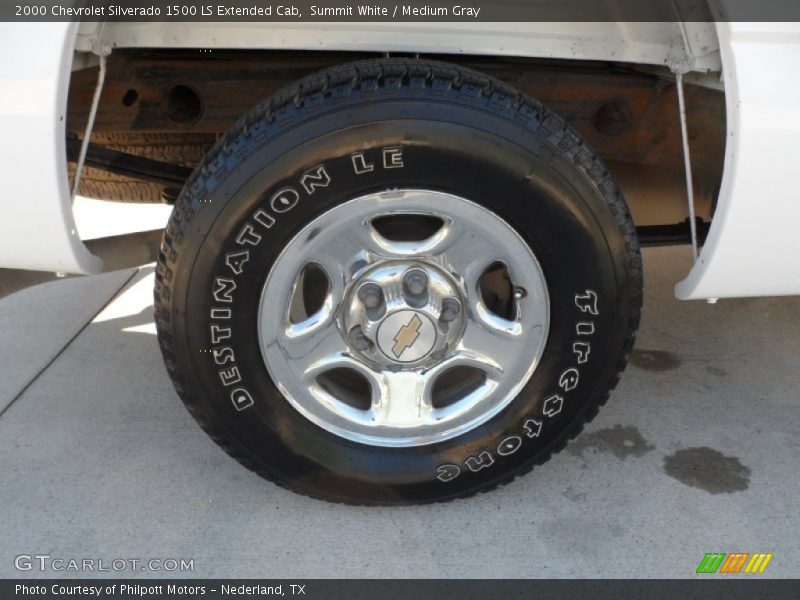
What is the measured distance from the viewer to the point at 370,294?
1.95 metres

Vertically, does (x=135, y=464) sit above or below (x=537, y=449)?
below

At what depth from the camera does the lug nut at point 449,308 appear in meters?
1.97

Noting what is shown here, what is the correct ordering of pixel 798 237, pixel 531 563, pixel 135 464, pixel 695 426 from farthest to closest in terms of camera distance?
pixel 695 426 < pixel 135 464 < pixel 531 563 < pixel 798 237

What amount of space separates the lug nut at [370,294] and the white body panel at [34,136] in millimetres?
717

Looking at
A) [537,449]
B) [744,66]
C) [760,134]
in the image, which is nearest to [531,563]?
[537,449]

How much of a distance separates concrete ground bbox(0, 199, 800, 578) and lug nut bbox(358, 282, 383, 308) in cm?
60

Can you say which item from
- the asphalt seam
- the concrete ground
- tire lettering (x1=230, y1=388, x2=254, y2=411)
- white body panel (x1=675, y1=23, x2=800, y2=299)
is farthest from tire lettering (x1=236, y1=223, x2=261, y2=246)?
the asphalt seam

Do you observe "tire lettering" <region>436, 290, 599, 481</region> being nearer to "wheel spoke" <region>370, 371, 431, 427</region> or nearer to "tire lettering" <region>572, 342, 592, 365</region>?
"tire lettering" <region>572, 342, 592, 365</region>

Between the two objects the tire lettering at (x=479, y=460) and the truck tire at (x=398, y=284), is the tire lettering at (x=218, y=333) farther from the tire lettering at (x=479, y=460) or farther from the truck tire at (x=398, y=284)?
the tire lettering at (x=479, y=460)

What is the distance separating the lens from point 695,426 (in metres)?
2.45

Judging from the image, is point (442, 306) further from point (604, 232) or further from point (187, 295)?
point (187, 295)

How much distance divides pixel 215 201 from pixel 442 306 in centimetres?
64

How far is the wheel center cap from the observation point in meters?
1.95

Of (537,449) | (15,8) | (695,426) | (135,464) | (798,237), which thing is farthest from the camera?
(695,426)
